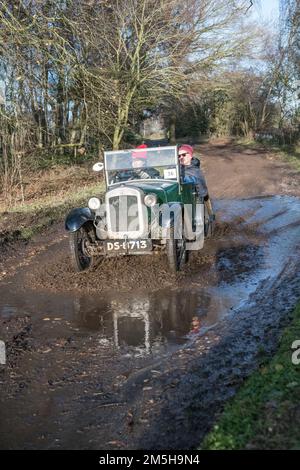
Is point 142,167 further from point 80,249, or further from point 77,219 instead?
point 80,249

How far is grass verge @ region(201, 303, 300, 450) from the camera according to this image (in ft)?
9.80

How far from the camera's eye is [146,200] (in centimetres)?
746

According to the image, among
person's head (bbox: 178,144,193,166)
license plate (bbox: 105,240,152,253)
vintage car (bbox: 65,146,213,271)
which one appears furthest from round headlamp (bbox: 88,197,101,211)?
person's head (bbox: 178,144,193,166)

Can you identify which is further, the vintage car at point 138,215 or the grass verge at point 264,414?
the vintage car at point 138,215

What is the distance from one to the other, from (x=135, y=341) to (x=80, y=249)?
2.91m

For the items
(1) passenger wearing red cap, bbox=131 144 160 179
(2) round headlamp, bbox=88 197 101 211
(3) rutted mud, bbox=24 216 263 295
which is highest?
(1) passenger wearing red cap, bbox=131 144 160 179

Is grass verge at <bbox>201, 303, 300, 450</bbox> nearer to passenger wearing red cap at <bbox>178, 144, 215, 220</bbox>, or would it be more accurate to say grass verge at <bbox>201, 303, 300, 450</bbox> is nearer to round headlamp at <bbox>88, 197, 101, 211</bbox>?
round headlamp at <bbox>88, 197, 101, 211</bbox>

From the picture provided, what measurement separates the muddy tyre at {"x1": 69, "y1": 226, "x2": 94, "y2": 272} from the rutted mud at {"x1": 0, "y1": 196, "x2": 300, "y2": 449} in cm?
19

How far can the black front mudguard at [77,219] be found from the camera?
7.64 metres

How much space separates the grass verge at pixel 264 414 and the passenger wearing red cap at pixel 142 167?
4969 millimetres

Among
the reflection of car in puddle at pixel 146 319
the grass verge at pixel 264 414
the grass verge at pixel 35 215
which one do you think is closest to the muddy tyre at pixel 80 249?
the reflection of car in puddle at pixel 146 319

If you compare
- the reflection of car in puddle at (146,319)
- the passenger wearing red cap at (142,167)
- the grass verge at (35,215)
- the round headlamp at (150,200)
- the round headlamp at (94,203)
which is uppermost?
the passenger wearing red cap at (142,167)

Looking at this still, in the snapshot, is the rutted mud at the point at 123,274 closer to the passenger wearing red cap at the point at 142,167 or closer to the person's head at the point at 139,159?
the passenger wearing red cap at the point at 142,167

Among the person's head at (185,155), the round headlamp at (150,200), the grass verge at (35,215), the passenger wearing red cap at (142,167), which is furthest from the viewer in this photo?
the grass verge at (35,215)
